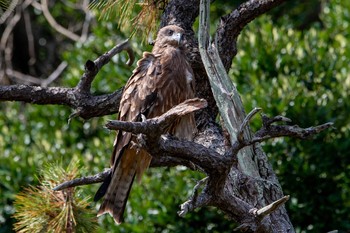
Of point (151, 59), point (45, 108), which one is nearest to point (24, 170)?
point (45, 108)

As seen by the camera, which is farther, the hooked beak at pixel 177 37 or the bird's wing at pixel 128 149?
the hooked beak at pixel 177 37

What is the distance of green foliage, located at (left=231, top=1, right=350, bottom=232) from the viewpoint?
6.04m

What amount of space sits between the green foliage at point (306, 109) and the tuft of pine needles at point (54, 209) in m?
1.97

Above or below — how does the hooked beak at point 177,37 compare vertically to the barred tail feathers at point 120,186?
above

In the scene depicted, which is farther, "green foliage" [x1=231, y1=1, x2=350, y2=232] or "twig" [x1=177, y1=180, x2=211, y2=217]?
"green foliage" [x1=231, y1=1, x2=350, y2=232]

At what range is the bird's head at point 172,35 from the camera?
→ 15.2 feet

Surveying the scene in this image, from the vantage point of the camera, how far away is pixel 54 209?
4.25 meters

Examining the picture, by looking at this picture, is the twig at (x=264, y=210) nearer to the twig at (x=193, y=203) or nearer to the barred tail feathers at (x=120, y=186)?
the twig at (x=193, y=203)

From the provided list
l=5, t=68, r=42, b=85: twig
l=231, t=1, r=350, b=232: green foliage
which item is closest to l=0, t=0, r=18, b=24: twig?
l=5, t=68, r=42, b=85: twig

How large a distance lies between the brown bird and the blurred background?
30.6 inches

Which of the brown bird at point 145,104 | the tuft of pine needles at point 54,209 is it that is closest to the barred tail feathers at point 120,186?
the brown bird at point 145,104

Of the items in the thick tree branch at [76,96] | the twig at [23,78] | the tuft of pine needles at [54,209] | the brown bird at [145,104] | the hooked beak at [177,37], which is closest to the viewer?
the tuft of pine needles at [54,209]

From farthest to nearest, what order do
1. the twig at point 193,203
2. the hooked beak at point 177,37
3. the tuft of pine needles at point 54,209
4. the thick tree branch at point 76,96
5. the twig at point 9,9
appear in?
the twig at point 9,9 < the hooked beak at point 177,37 < the thick tree branch at point 76,96 < the tuft of pine needles at point 54,209 < the twig at point 193,203

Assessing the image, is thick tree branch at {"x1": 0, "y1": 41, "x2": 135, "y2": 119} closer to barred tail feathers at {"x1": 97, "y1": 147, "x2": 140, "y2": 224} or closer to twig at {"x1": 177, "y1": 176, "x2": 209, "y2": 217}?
barred tail feathers at {"x1": 97, "y1": 147, "x2": 140, "y2": 224}
